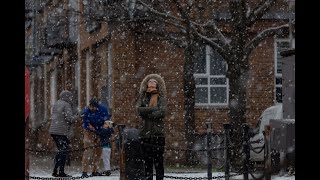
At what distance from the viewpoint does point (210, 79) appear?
955 inches

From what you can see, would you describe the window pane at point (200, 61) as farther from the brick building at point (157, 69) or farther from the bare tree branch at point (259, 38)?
the bare tree branch at point (259, 38)

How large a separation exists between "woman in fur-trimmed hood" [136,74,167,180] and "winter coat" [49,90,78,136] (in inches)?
129

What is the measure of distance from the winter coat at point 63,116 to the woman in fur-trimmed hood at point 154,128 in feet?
10.7

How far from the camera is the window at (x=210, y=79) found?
2412cm

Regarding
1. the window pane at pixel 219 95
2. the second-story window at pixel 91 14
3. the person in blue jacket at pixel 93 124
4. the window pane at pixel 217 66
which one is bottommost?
the person in blue jacket at pixel 93 124

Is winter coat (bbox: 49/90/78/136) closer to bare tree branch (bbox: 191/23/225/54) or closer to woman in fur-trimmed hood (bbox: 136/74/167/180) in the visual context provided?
woman in fur-trimmed hood (bbox: 136/74/167/180)

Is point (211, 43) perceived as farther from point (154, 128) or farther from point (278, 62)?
point (154, 128)

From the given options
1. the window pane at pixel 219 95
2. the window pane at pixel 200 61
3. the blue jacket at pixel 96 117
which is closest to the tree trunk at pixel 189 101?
the window pane at pixel 200 61

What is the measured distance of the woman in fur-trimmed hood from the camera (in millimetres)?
12531
